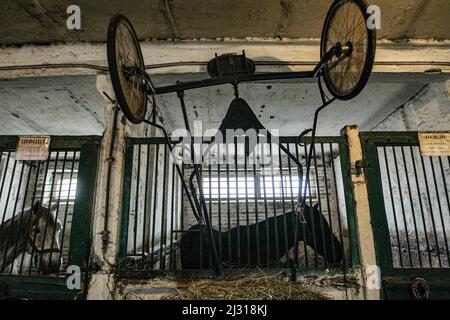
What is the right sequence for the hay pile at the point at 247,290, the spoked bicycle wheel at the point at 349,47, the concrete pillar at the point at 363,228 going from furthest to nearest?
the concrete pillar at the point at 363,228 → the hay pile at the point at 247,290 → the spoked bicycle wheel at the point at 349,47

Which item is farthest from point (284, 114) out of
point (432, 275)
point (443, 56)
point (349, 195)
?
point (432, 275)

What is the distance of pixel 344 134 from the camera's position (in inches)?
88.6

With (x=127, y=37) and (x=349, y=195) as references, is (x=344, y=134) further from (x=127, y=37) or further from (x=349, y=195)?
(x=127, y=37)

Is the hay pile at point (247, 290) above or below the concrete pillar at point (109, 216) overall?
below

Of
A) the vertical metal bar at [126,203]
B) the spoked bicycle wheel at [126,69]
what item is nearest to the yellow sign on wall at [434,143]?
the spoked bicycle wheel at [126,69]

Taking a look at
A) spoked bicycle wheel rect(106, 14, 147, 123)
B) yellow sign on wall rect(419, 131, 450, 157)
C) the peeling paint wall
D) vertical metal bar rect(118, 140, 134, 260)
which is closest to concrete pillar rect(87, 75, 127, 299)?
vertical metal bar rect(118, 140, 134, 260)

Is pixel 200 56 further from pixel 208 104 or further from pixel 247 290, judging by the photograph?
pixel 247 290

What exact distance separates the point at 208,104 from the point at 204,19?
62.9 inches

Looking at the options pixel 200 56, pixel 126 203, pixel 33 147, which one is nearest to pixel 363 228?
pixel 126 203

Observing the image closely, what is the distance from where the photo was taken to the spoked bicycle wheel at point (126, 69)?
4.66ft

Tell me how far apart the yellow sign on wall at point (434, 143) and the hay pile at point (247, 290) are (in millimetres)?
1414

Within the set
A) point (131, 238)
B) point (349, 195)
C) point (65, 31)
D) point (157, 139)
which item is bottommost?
point (131, 238)

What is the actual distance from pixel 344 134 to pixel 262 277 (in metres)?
1.32

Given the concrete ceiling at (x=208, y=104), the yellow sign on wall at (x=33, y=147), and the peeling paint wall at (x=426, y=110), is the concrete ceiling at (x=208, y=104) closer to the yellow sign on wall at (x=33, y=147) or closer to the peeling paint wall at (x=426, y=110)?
the peeling paint wall at (x=426, y=110)
